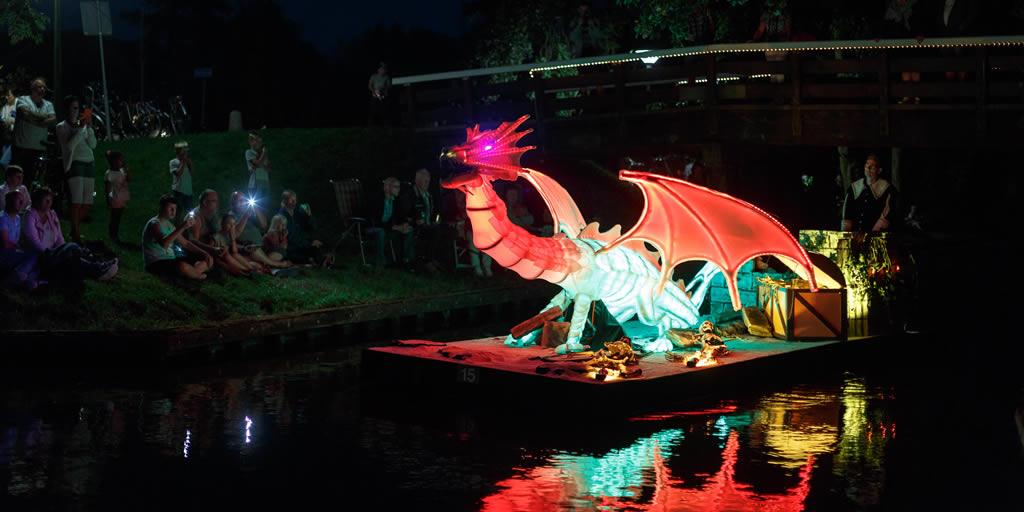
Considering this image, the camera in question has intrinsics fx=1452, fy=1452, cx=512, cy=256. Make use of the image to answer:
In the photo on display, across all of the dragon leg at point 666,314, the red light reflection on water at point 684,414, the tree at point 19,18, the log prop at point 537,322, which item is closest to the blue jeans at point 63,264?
the log prop at point 537,322

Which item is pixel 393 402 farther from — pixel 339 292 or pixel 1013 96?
pixel 1013 96

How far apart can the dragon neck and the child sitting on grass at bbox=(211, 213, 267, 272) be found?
516 centimetres

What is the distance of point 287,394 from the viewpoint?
46.6 ft

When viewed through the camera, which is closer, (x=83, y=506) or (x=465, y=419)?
(x=83, y=506)

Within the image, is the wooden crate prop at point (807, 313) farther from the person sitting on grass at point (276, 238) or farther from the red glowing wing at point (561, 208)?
the person sitting on grass at point (276, 238)

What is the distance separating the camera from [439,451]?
11.5 metres

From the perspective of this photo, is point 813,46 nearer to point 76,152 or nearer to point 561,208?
point 561,208

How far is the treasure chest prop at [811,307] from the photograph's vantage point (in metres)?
15.8

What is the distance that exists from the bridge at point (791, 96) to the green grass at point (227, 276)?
8.95ft

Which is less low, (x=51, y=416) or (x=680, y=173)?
(x=680, y=173)

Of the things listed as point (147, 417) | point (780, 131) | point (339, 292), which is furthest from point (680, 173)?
point (147, 417)

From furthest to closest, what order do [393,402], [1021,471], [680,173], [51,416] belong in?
[680,173]
[393,402]
[51,416]
[1021,471]

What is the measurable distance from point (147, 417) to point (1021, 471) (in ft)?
23.9

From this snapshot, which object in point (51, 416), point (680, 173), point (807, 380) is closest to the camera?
point (51, 416)
